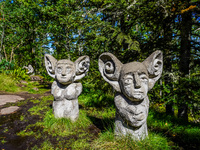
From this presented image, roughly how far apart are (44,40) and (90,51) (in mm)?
8126

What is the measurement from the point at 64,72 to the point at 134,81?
6.31 ft

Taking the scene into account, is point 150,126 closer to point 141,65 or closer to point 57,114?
point 141,65

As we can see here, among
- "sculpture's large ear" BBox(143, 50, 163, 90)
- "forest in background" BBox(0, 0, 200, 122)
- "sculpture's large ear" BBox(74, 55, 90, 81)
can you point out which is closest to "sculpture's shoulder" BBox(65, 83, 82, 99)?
"sculpture's large ear" BBox(74, 55, 90, 81)

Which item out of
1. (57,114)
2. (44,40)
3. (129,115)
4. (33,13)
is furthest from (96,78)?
(33,13)

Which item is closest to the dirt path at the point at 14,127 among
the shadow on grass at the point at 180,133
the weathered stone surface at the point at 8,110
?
the weathered stone surface at the point at 8,110

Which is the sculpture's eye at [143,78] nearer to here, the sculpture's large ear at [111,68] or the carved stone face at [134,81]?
the carved stone face at [134,81]

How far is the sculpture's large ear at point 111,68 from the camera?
2.62 m

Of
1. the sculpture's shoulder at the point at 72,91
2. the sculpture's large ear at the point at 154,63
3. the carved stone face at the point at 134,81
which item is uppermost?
the sculpture's large ear at the point at 154,63

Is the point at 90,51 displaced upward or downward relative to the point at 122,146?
upward

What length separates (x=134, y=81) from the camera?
7.84ft

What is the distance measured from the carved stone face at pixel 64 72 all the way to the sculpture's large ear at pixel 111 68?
1.12 meters

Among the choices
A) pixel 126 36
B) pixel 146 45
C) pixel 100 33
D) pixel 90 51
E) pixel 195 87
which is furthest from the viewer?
pixel 90 51

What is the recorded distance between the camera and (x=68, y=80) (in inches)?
139

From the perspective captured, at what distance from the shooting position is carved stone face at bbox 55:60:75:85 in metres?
3.48
